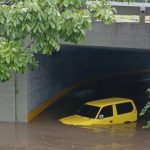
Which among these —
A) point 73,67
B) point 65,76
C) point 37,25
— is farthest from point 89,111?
point 37,25

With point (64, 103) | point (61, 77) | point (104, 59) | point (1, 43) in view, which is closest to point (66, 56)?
point (61, 77)

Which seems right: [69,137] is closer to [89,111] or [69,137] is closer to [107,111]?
[89,111]

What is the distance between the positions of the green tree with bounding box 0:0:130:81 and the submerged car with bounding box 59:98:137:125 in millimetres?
11656

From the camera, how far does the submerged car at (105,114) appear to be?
18.0 meters

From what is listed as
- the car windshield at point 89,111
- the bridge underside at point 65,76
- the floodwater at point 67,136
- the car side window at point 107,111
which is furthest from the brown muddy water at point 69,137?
the bridge underside at point 65,76

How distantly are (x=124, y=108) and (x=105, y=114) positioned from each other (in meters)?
0.93

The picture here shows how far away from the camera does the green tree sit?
19.1 feet

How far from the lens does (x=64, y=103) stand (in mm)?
23625

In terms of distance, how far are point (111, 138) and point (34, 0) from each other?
11.5 meters

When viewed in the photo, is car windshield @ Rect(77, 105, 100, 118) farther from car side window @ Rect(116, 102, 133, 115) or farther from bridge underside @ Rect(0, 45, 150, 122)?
bridge underside @ Rect(0, 45, 150, 122)

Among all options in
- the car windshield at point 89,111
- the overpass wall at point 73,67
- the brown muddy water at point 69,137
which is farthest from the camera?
the overpass wall at point 73,67

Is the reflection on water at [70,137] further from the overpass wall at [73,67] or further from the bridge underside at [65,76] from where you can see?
the overpass wall at [73,67]

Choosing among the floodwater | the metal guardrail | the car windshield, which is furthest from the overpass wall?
the metal guardrail

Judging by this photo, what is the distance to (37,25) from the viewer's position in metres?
5.86
